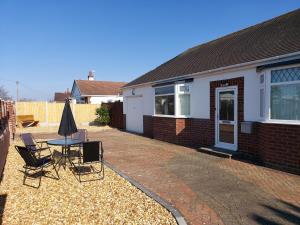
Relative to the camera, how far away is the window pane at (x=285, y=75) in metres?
7.24

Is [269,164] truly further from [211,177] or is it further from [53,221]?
[53,221]

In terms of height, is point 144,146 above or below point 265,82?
below

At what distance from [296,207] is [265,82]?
408 cm

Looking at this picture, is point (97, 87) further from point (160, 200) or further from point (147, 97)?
point (160, 200)

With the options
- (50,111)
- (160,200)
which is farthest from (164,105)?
(50,111)

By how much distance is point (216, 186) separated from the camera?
6.24 metres

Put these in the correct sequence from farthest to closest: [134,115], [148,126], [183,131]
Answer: [134,115]
[148,126]
[183,131]

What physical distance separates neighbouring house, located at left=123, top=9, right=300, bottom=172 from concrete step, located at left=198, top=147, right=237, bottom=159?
0.32m

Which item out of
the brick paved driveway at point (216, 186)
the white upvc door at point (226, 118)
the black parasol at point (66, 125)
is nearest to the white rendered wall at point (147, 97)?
the white upvc door at point (226, 118)

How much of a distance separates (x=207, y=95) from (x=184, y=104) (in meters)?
1.49

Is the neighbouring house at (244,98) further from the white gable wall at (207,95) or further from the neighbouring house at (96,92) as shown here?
the neighbouring house at (96,92)

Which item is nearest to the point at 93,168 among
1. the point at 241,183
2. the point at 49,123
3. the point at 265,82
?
the point at 241,183

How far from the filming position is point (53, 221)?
440 cm

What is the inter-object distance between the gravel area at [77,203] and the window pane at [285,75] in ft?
16.2
